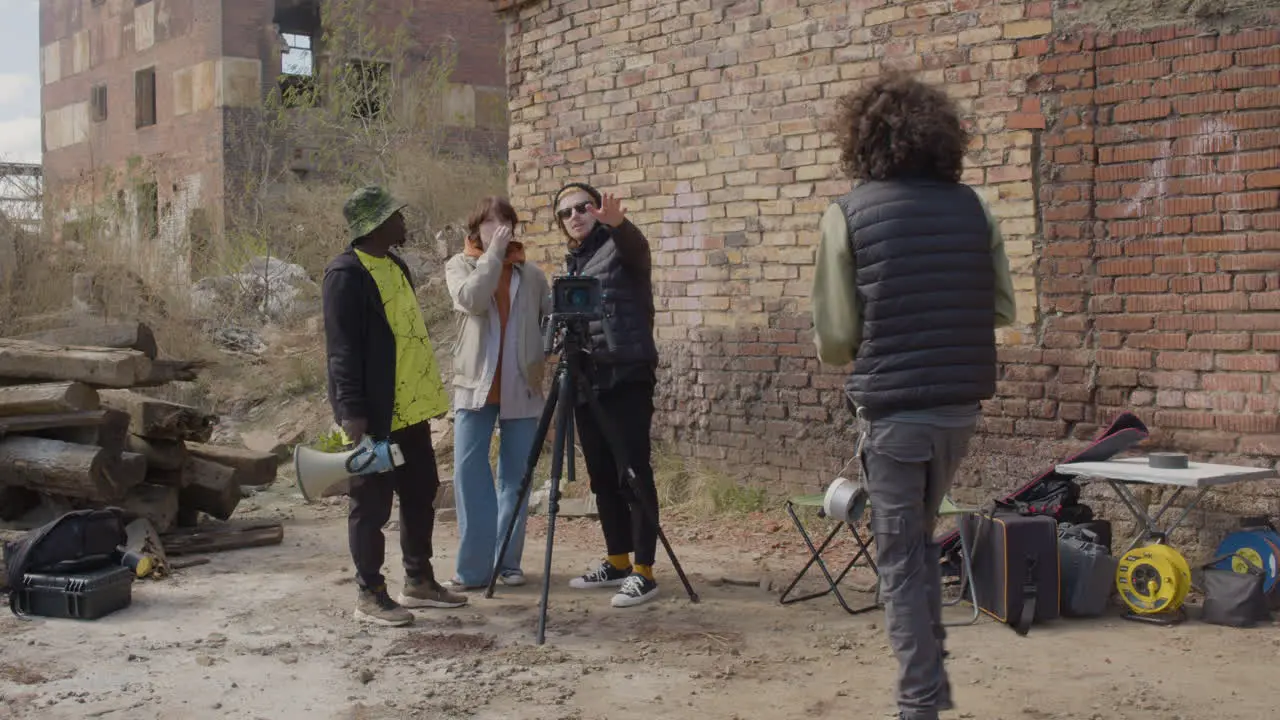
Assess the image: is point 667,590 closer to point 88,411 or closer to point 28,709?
point 28,709

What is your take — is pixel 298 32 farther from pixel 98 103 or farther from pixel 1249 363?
pixel 1249 363

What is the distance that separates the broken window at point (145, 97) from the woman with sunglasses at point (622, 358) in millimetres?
20000

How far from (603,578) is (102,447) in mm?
3225

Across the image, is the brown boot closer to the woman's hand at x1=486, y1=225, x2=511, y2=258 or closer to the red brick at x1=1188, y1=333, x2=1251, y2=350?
the woman's hand at x1=486, y1=225, x2=511, y2=258

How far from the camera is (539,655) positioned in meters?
5.05

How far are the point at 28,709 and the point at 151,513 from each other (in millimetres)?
3197

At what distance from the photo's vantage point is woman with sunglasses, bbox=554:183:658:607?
18.9 ft

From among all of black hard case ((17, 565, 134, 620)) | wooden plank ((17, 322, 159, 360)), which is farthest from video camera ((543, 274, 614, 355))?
wooden plank ((17, 322, 159, 360))

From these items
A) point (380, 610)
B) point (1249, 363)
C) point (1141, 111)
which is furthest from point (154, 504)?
point (1249, 363)

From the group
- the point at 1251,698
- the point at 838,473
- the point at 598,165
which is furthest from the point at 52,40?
the point at 1251,698

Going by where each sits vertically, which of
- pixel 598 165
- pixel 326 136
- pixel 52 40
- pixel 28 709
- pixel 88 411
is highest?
pixel 52 40

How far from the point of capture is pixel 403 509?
581cm

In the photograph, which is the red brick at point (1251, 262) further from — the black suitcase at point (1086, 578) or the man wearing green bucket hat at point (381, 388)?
the man wearing green bucket hat at point (381, 388)

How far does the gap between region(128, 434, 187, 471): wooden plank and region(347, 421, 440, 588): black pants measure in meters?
2.64
